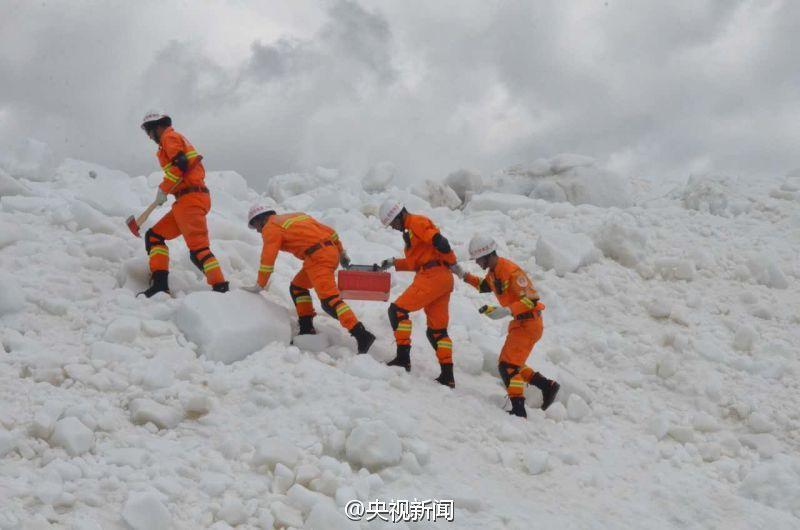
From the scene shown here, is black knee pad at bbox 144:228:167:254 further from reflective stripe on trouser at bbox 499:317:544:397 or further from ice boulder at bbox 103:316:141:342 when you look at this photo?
reflective stripe on trouser at bbox 499:317:544:397

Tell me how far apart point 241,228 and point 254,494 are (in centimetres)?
439

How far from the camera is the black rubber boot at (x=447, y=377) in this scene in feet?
19.0

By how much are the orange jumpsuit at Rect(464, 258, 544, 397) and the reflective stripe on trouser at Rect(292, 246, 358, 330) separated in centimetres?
118

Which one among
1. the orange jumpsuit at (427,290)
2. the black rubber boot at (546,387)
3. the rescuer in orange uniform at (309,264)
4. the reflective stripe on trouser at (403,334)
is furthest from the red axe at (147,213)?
the black rubber boot at (546,387)

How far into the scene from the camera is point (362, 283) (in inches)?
243

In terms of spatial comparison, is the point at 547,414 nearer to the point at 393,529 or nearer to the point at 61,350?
the point at 393,529

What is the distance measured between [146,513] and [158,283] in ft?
9.30

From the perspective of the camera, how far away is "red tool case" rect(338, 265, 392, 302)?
613cm

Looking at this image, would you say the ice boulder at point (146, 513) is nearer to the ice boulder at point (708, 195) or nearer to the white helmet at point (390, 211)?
the white helmet at point (390, 211)

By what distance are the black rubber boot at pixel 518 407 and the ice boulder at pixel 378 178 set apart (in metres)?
7.82

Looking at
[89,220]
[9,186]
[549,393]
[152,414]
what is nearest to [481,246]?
[549,393]

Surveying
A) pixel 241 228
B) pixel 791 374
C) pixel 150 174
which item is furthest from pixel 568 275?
pixel 150 174

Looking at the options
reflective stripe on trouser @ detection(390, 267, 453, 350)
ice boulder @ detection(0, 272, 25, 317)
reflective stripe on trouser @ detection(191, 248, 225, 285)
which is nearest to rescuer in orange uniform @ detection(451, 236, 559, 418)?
reflective stripe on trouser @ detection(390, 267, 453, 350)

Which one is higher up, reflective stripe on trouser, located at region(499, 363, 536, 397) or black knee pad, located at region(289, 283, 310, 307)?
black knee pad, located at region(289, 283, 310, 307)
